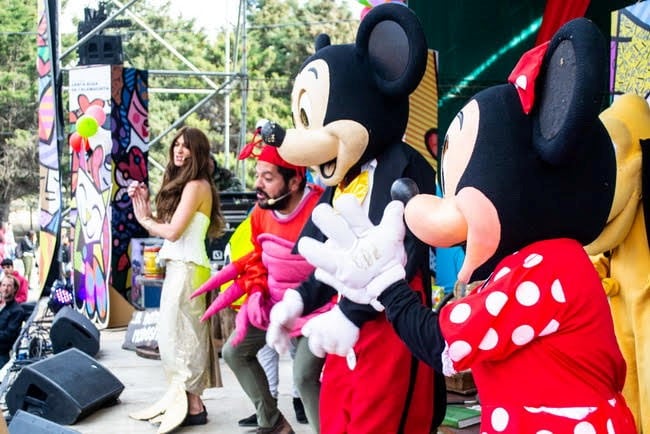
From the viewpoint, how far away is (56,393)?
5398 mm

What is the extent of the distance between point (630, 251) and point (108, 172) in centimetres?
688

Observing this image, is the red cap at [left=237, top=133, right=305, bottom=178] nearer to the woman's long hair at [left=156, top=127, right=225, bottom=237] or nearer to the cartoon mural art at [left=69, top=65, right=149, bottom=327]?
the woman's long hair at [left=156, top=127, right=225, bottom=237]

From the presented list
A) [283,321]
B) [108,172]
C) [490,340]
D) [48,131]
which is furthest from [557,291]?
[48,131]

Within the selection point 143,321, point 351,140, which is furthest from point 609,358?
point 143,321

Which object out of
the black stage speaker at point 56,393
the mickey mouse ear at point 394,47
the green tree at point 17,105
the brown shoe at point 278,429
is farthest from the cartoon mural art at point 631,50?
the green tree at point 17,105

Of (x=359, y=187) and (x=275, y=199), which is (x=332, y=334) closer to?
(x=359, y=187)

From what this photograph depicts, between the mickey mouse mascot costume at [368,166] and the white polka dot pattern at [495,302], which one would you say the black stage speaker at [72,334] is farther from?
the white polka dot pattern at [495,302]

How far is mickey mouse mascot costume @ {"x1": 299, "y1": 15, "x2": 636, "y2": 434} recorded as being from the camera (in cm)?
206

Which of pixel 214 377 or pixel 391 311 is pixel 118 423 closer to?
pixel 214 377

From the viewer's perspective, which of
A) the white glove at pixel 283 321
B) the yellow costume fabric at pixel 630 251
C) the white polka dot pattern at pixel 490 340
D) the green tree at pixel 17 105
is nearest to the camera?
the white polka dot pattern at pixel 490 340

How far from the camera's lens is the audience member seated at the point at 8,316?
26.0 feet

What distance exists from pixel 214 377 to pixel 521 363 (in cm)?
302

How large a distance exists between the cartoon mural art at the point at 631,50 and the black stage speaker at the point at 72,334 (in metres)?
4.56

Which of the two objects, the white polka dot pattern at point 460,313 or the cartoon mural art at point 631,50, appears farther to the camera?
the cartoon mural art at point 631,50
